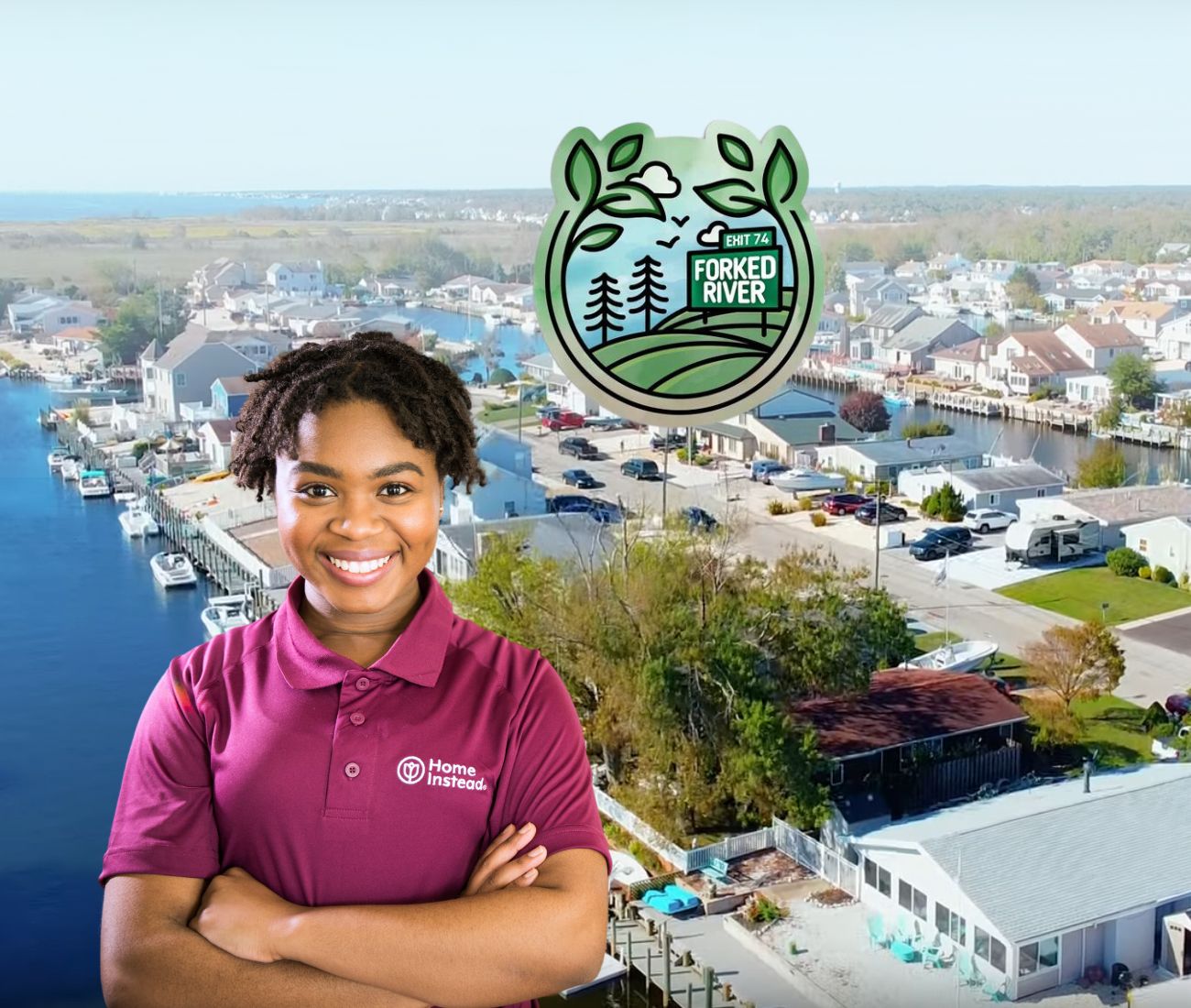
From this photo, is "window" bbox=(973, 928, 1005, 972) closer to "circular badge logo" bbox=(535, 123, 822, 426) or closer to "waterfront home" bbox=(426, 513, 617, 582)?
"circular badge logo" bbox=(535, 123, 822, 426)

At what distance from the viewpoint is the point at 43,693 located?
12.9 ft

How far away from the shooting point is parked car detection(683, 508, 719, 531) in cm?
413

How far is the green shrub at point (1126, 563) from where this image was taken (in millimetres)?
4047

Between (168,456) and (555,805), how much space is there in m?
3.96

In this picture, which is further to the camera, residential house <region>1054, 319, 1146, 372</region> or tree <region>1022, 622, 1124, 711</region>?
residential house <region>1054, 319, 1146, 372</region>

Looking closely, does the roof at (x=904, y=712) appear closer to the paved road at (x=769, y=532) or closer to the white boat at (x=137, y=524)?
the paved road at (x=769, y=532)

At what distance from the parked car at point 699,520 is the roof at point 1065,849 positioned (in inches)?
42.3

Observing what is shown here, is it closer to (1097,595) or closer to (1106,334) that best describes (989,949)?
(1097,595)

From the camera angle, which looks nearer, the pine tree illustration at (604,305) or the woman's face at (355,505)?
the woman's face at (355,505)

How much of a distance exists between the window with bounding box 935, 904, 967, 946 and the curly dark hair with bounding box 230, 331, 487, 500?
2340 millimetres

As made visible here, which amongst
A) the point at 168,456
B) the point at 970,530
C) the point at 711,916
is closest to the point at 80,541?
the point at 168,456

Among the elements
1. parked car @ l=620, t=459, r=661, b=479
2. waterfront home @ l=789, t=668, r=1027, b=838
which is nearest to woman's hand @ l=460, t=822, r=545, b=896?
waterfront home @ l=789, t=668, r=1027, b=838

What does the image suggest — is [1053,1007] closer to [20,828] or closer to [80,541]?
[20,828]

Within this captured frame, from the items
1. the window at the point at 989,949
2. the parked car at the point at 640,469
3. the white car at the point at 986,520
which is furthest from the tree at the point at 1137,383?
the window at the point at 989,949
